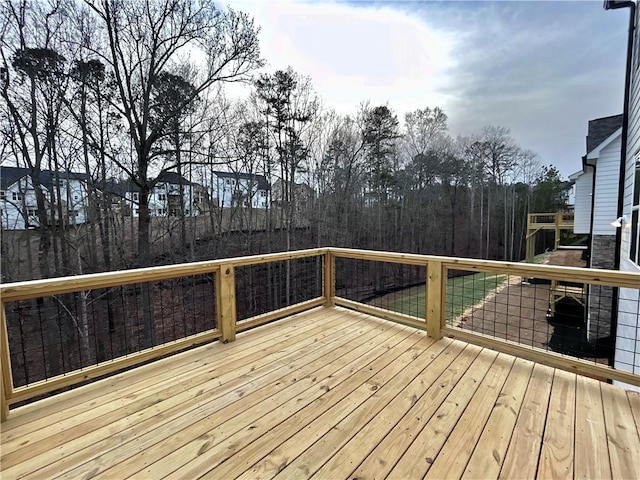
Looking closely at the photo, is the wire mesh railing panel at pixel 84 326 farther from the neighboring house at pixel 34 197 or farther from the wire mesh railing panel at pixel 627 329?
the wire mesh railing panel at pixel 627 329

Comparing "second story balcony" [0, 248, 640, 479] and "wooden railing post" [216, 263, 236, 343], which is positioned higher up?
"wooden railing post" [216, 263, 236, 343]

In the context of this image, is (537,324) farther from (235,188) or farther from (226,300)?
(235,188)

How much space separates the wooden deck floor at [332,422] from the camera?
1.42 meters

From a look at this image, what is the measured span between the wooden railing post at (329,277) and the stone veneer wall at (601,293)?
6.00m

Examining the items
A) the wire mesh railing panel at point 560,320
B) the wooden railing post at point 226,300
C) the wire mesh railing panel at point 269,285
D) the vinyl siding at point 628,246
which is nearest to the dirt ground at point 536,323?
the wire mesh railing panel at point 560,320

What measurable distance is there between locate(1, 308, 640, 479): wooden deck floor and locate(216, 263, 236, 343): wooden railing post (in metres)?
0.32

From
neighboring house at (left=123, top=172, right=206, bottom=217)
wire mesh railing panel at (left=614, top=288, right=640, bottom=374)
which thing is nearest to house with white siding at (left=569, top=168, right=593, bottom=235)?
wire mesh railing panel at (left=614, top=288, right=640, bottom=374)

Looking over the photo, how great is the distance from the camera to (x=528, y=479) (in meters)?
1.34

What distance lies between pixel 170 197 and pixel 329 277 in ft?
25.4

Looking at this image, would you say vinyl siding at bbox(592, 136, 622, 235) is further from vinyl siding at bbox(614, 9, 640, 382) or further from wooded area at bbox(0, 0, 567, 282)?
wooded area at bbox(0, 0, 567, 282)

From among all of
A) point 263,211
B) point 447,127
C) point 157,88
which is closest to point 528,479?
point 157,88

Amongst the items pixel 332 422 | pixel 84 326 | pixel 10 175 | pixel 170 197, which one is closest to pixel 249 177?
pixel 170 197

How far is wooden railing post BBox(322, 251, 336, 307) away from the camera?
12.7 feet

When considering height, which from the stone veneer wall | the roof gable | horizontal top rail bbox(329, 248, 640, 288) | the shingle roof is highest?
the roof gable
